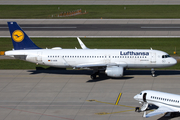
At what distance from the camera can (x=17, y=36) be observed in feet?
149

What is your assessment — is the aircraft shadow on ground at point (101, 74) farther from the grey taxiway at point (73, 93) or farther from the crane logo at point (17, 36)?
the crane logo at point (17, 36)

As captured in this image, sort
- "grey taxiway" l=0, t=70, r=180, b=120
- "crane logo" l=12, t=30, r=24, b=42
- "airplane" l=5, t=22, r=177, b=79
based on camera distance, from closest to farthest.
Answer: "grey taxiway" l=0, t=70, r=180, b=120 < "airplane" l=5, t=22, r=177, b=79 < "crane logo" l=12, t=30, r=24, b=42

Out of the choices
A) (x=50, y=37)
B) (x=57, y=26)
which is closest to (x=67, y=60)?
(x=50, y=37)

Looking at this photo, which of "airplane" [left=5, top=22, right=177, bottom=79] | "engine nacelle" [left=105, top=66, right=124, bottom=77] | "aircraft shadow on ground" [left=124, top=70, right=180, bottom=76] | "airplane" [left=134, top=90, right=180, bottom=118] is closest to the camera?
"airplane" [left=134, top=90, right=180, bottom=118]

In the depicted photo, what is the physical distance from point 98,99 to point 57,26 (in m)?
46.0

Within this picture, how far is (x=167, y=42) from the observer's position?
207 ft

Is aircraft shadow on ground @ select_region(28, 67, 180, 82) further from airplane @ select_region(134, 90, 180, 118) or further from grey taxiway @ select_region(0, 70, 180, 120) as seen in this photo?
airplane @ select_region(134, 90, 180, 118)

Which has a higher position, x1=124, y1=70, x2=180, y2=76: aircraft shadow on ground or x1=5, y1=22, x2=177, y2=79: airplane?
x1=5, y1=22, x2=177, y2=79: airplane

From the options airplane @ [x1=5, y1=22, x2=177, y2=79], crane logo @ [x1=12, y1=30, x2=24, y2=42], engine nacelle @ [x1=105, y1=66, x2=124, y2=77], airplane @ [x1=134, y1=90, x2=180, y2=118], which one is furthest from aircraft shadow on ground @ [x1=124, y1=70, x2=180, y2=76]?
crane logo @ [x1=12, y1=30, x2=24, y2=42]

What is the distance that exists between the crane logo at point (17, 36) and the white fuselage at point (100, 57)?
1808mm

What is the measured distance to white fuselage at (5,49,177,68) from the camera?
43.5 m

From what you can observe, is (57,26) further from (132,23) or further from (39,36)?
(132,23)

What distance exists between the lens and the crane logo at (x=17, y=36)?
45375 mm

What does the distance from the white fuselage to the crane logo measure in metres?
1.81
